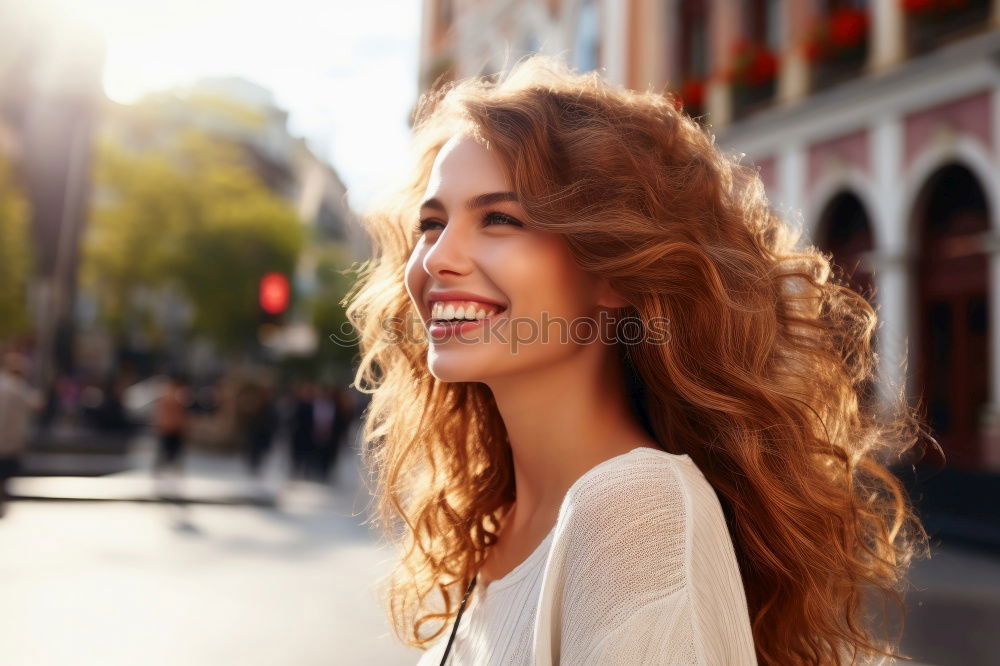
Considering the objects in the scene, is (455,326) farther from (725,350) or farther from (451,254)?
(725,350)

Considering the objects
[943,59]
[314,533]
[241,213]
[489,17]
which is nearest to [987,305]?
[943,59]

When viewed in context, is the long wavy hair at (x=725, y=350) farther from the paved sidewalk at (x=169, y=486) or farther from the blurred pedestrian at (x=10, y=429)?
the paved sidewalk at (x=169, y=486)

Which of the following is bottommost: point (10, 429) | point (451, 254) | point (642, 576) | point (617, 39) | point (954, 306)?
point (10, 429)

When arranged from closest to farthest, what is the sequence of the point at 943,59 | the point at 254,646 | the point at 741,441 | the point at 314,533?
the point at 741,441 → the point at 254,646 → the point at 314,533 → the point at 943,59

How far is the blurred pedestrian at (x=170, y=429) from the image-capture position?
1364 centimetres

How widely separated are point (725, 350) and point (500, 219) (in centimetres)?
49

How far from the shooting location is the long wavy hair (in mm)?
1697

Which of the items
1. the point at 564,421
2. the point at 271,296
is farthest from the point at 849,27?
the point at 564,421

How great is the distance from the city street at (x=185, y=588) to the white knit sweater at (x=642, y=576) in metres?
1.70

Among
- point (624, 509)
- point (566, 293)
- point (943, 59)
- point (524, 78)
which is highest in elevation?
point (943, 59)

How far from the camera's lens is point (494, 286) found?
179cm

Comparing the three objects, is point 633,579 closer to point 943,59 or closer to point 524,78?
point 524,78

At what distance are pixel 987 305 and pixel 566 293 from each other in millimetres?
13025

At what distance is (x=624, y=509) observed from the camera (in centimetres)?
137
